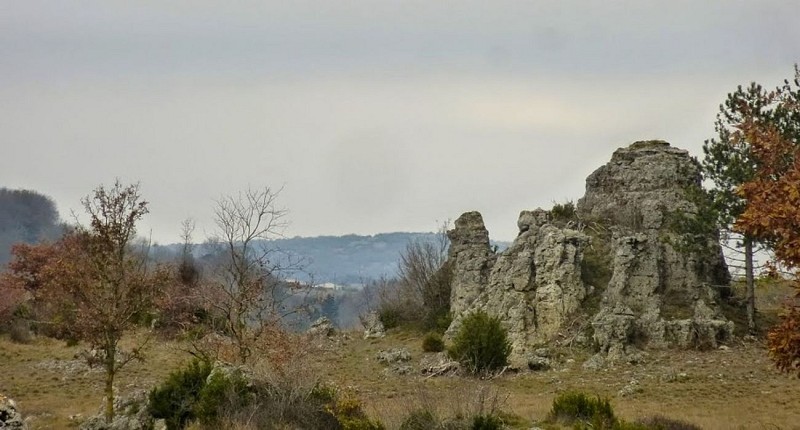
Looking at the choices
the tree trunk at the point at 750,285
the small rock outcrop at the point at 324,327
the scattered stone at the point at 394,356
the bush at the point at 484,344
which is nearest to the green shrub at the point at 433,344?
the scattered stone at the point at 394,356

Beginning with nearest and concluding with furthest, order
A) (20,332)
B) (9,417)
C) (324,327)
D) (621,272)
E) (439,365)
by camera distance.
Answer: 1. (9,417)
2. (439,365)
3. (621,272)
4. (20,332)
5. (324,327)

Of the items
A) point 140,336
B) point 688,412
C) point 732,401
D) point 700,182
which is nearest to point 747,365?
point 732,401

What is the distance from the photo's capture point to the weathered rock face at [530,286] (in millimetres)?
28062

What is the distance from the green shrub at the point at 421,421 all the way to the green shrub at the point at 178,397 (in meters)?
4.65

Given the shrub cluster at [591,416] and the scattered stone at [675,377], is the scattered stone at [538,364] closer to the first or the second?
the scattered stone at [675,377]

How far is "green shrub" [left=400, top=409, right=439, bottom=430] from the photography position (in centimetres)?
1202

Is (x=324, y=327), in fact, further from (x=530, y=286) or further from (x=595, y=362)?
(x=595, y=362)

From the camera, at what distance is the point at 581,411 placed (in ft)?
46.2

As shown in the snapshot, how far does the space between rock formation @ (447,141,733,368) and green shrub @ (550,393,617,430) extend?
36.0 ft

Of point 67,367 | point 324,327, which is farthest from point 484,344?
point 67,367

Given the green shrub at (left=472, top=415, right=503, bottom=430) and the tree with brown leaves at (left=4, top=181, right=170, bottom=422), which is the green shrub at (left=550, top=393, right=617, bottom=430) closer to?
the green shrub at (left=472, top=415, right=503, bottom=430)

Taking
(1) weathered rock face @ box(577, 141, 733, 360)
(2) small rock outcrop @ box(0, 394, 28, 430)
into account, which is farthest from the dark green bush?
(1) weathered rock face @ box(577, 141, 733, 360)

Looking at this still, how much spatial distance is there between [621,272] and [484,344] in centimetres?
693

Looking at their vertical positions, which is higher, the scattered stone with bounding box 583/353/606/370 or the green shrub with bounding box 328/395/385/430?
the green shrub with bounding box 328/395/385/430
